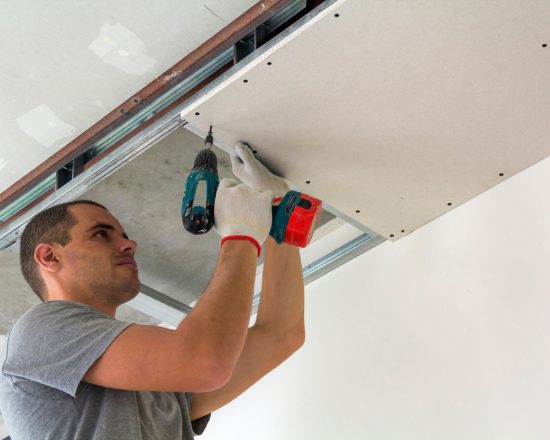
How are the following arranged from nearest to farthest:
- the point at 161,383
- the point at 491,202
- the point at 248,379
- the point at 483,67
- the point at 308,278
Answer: the point at 161,383 → the point at 483,67 → the point at 248,379 → the point at 491,202 → the point at 308,278

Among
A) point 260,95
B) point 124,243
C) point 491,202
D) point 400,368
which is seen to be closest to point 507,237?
point 491,202

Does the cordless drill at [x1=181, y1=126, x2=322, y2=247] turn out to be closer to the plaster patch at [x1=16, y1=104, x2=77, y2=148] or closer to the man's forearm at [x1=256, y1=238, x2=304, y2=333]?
the man's forearm at [x1=256, y1=238, x2=304, y2=333]

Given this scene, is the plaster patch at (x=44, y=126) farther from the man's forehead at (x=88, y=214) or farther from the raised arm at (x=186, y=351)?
the raised arm at (x=186, y=351)

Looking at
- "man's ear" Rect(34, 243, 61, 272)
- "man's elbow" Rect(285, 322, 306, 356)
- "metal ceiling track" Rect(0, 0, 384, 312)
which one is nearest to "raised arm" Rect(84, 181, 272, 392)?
"man's ear" Rect(34, 243, 61, 272)

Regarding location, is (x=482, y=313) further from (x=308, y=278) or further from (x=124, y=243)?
(x=124, y=243)

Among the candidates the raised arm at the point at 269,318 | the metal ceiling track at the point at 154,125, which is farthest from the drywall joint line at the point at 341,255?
the raised arm at the point at 269,318

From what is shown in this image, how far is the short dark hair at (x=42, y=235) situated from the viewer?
2061 millimetres

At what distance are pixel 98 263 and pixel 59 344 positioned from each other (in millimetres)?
347

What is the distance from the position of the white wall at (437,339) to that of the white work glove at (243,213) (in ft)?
2.16

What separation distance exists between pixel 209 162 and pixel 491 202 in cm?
83

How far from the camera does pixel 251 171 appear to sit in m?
2.21

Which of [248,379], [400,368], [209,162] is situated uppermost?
[209,162]

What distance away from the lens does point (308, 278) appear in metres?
2.89

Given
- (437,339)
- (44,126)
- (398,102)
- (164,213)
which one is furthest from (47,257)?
(437,339)
